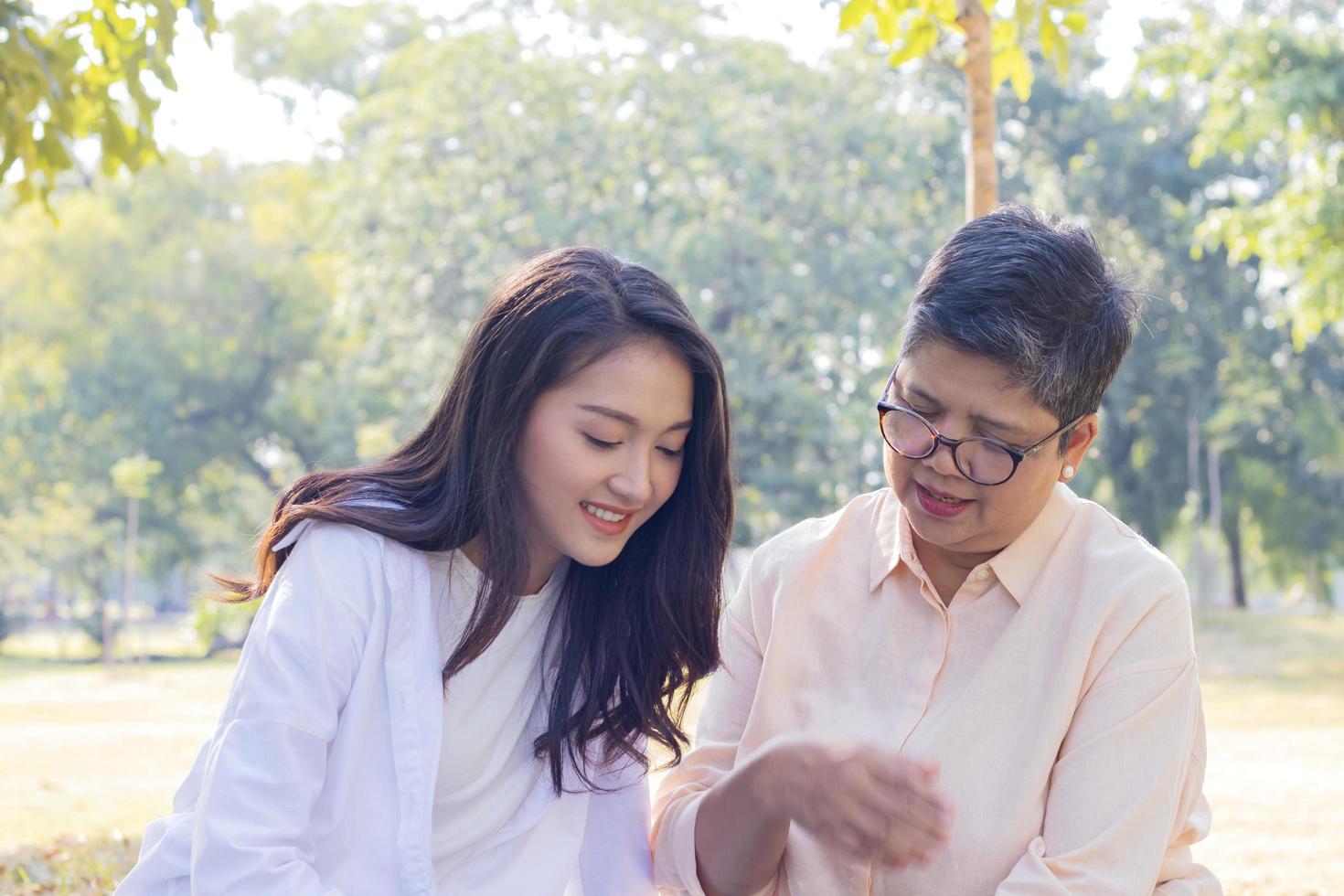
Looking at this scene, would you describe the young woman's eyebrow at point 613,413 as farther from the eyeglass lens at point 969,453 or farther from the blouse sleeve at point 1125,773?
the blouse sleeve at point 1125,773

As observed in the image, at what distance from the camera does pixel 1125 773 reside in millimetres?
2471

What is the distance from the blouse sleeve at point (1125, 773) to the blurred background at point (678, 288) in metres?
3.77

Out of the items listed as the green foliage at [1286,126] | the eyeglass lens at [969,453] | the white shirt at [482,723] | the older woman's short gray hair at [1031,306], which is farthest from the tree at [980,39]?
the green foliage at [1286,126]

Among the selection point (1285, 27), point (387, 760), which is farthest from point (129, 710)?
point (387, 760)

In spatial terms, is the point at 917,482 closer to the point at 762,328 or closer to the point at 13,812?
the point at 13,812

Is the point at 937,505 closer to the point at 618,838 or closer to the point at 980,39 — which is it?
the point at 618,838

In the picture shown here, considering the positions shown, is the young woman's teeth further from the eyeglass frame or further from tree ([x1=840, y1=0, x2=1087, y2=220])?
tree ([x1=840, y1=0, x2=1087, y2=220])

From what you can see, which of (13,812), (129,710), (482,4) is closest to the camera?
(13,812)

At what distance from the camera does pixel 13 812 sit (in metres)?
8.19

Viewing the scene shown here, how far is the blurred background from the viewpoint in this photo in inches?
544

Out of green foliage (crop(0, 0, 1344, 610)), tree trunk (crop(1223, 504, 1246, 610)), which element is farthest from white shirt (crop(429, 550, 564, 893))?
tree trunk (crop(1223, 504, 1246, 610))

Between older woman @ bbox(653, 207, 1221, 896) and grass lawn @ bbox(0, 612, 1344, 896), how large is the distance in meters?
3.13

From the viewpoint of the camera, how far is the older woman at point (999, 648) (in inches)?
98.0

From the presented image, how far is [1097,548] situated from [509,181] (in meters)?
20.9
